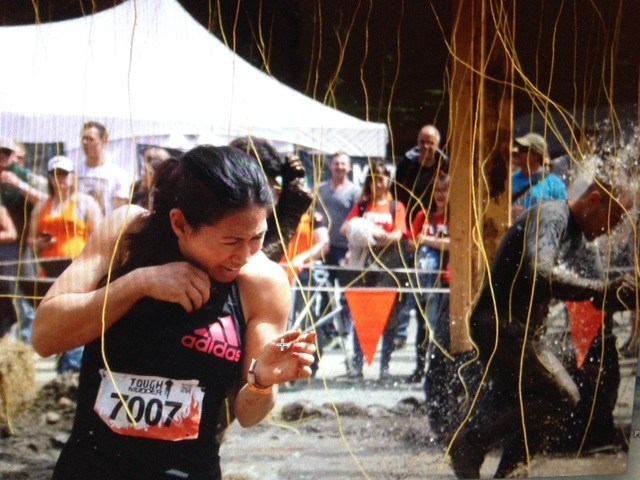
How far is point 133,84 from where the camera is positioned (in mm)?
4309

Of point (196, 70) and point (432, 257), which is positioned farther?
point (432, 257)

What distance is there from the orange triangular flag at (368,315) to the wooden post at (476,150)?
35cm

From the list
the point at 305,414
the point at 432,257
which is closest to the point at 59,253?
the point at 305,414

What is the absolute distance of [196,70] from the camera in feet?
14.4

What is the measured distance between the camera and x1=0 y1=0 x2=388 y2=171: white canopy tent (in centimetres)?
424

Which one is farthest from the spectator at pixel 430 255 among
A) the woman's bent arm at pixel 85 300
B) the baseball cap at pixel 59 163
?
the baseball cap at pixel 59 163

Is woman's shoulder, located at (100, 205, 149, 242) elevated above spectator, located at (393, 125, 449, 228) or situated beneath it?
situated beneath

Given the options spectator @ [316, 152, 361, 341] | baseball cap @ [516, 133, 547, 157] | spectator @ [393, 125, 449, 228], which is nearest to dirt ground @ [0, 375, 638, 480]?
spectator @ [316, 152, 361, 341]

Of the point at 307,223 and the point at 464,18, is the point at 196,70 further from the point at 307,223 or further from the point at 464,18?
the point at 464,18

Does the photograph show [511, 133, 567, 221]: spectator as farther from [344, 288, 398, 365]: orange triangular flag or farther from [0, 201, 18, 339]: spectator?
[0, 201, 18, 339]: spectator

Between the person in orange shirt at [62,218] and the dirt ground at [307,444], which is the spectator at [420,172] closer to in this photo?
the dirt ground at [307,444]

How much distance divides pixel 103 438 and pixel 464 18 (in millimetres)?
2494

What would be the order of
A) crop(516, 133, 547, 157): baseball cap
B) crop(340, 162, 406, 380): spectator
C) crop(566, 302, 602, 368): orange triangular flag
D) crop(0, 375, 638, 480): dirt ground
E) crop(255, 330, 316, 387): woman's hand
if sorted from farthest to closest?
crop(566, 302, 602, 368): orange triangular flag
crop(516, 133, 547, 157): baseball cap
crop(340, 162, 406, 380): spectator
crop(0, 375, 638, 480): dirt ground
crop(255, 330, 316, 387): woman's hand

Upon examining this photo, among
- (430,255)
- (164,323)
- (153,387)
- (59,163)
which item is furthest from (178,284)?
(430,255)
